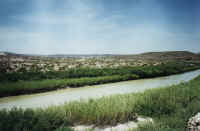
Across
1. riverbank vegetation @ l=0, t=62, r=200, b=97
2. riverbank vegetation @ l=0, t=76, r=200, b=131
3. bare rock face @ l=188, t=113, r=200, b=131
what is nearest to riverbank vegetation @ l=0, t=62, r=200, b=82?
riverbank vegetation @ l=0, t=62, r=200, b=97

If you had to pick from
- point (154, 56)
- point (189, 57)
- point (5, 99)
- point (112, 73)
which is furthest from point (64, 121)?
point (154, 56)

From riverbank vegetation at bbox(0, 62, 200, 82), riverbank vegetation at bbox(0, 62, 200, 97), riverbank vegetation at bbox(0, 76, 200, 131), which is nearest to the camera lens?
riverbank vegetation at bbox(0, 76, 200, 131)

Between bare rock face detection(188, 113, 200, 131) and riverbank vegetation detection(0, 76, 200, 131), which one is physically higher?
bare rock face detection(188, 113, 200, 131)

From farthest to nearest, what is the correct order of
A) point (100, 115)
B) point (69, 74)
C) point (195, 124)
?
point (69, 74), point (100, 115), point (195, 124)

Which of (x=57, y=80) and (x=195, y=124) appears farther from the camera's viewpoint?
(x=57, y=80)

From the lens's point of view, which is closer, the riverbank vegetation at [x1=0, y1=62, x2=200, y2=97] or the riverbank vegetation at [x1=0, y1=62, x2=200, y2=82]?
the riverbank vegetation at [x1=0, y1=62, x2=200, y2=97]

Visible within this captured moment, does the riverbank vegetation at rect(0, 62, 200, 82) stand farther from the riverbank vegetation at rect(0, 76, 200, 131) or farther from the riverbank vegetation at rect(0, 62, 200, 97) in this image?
the riverbank vegetation at rect(0, 76, 200, 131)

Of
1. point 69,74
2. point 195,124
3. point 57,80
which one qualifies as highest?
point 195,124

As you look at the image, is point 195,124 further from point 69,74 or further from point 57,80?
point 69,74

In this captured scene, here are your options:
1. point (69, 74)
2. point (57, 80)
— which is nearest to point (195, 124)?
point (57, 80)

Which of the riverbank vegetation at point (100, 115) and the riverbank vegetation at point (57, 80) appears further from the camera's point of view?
the riverbank vegetation at point (57, 80)

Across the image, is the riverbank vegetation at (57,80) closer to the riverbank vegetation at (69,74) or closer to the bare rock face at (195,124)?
the riverbank vegetation at (69,74)

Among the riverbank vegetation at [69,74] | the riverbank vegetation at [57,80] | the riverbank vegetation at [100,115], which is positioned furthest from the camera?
the riverbank vegetation at [69,74]

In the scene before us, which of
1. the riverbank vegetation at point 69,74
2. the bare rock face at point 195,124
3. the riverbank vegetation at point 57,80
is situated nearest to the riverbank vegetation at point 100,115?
the bare rock face at point 195,124
